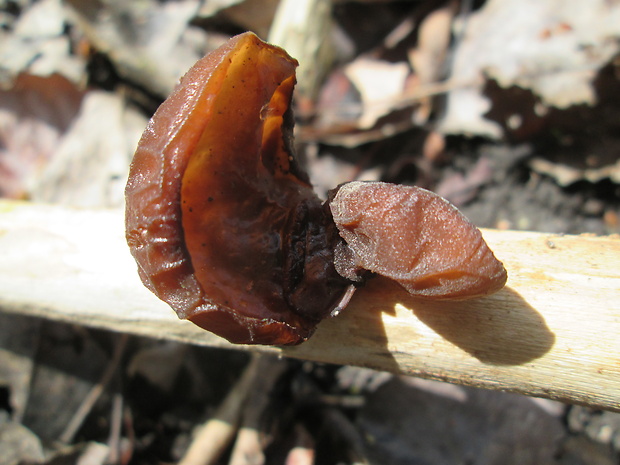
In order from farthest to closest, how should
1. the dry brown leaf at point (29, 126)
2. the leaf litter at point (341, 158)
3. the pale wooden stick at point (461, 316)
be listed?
1. the dry brown leaf at point (29, 126)
2. the leaf litter at point (341, 158)
3. the pale wooden stick at point (461, 316)

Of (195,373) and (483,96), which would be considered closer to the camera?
(195,373)

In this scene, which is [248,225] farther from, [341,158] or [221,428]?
[341,158]

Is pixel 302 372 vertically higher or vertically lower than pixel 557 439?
lower

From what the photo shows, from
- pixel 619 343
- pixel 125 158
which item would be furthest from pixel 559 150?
pixel 125 158

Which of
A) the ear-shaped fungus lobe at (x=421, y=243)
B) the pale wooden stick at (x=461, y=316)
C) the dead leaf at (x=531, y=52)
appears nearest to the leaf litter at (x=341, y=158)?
the dead leaf at (x=531, y=52)

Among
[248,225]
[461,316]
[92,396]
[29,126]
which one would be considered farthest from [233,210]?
[29,126]

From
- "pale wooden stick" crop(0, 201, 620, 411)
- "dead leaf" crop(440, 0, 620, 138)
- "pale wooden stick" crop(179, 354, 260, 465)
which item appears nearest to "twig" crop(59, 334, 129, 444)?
"pale wooden stick" crop(179, 354, 260, 465)

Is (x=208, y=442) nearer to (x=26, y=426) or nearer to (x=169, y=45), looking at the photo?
(x=26, y=426)

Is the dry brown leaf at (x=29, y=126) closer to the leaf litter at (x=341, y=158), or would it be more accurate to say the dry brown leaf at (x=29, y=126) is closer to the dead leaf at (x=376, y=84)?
the leaf litter at (x=341, y=158)
